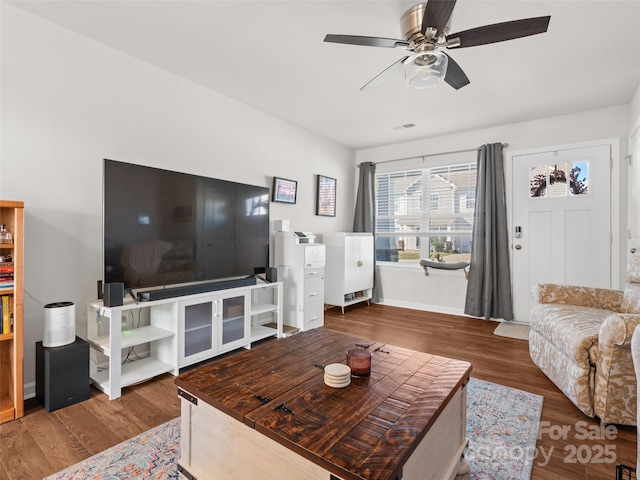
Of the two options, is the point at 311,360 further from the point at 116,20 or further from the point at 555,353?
the point at 116,20

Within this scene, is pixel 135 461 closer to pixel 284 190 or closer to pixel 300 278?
pixel 300 278

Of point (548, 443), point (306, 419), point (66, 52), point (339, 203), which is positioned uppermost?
point (66, 52)

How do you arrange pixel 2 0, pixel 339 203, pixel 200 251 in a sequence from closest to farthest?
1. pixel 2 0
2. pixel 200 251
3. pixel 339 203

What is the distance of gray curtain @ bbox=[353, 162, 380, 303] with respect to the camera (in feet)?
16.7

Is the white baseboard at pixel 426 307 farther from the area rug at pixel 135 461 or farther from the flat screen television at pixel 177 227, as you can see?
the area rug at pixel 135 461

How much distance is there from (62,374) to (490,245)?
14.1 ft

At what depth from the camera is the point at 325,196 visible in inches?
184

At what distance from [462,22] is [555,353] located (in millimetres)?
2303

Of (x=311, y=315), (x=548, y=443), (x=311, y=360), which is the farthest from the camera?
(x=311, y=315)

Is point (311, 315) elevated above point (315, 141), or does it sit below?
below

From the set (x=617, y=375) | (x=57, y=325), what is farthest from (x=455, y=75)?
(x=57, y=325)

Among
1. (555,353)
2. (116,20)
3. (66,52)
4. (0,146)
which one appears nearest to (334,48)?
(116,20)

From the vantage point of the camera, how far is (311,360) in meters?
1.57

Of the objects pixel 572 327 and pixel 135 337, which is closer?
pixel 572 327
